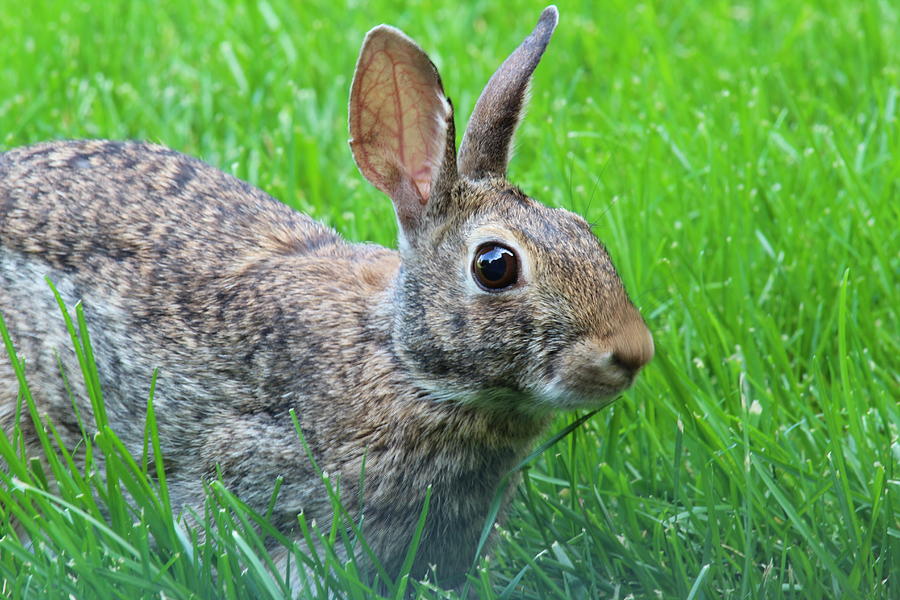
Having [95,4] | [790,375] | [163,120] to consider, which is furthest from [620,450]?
[95,4]

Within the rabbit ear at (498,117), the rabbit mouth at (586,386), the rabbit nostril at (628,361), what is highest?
the rabbit ear at (498,117)

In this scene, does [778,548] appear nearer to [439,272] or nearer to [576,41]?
[439,272]

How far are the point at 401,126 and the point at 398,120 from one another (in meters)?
0.02

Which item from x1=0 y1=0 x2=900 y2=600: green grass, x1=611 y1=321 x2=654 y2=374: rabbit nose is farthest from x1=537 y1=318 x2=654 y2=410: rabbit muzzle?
x1=0 y1=0 x2=900 y2=600: green grass

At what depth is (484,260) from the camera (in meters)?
3.41

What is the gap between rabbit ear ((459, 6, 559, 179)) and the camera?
11.8 ft

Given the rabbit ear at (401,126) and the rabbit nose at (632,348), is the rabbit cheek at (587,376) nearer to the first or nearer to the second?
the rabbit nose at (632,348)

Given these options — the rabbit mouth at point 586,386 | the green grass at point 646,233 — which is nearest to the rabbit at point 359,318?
the rabbit mouth at point 586,386

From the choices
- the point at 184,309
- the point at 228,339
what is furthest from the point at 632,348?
the point at 184,309

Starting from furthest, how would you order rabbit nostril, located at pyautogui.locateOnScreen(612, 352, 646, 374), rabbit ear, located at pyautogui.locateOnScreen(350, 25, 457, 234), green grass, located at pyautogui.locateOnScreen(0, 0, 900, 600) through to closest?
rabbit ear, located at pyautogui.locateOnScreen(350, 25, 457, 234)
green grass, located at pyautogui.locateOnScreen(0, 0, 900, 600)
rabbit nostril, located at pyautogui.locateOnScreen(612, 352, 646, 374)

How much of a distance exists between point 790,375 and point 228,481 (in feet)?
5.83

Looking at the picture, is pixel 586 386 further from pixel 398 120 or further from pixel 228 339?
pixel 228 339

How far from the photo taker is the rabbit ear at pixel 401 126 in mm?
3562

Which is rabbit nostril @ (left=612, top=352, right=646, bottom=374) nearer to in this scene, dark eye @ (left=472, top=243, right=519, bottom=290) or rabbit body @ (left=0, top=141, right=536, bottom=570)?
dark eye @ (left=472, top=243, right=519, bottom=290)
